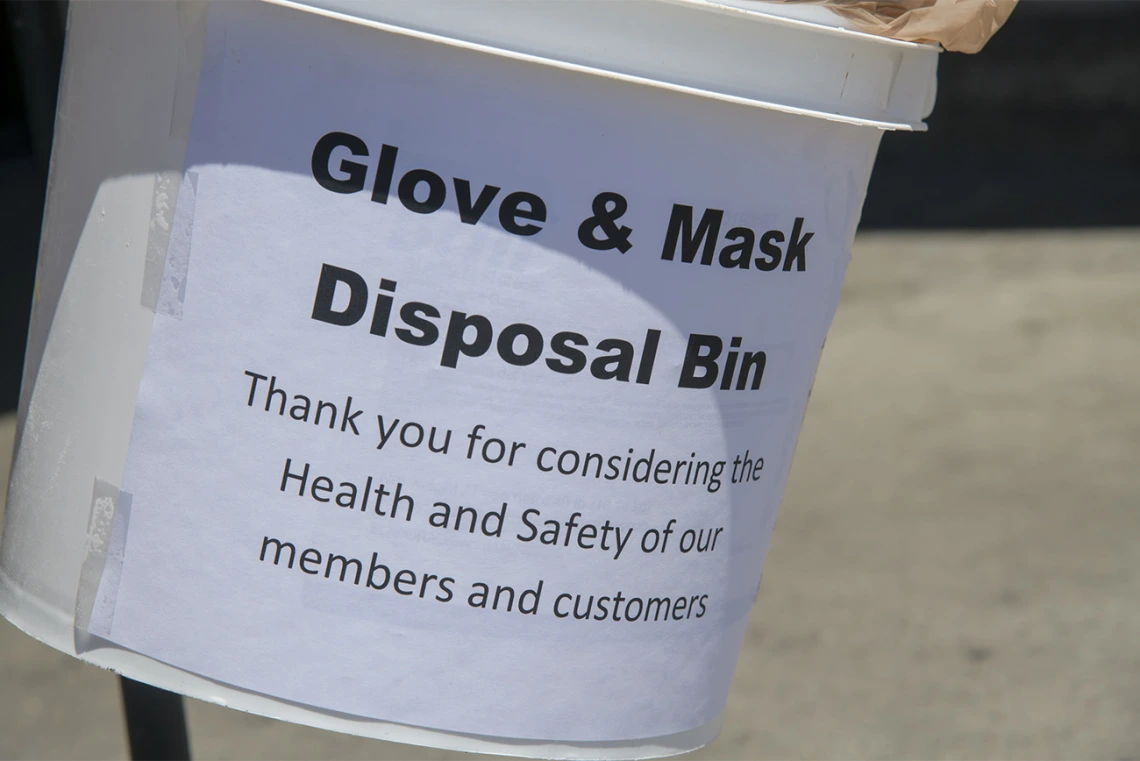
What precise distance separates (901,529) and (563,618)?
235cm

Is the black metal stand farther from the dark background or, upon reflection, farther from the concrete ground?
the dark background

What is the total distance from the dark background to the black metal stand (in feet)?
13.5

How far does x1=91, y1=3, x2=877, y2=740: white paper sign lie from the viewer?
78 cm

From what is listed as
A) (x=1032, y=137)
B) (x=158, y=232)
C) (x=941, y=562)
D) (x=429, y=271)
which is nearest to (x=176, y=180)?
(x=158, y=232)

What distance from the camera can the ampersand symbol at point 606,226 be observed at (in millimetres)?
804

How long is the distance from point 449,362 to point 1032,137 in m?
5.32

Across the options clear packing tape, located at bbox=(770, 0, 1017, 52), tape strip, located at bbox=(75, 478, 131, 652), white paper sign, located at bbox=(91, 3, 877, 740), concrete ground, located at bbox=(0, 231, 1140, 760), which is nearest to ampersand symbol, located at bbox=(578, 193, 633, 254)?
white paper sign, located at bbox=(91, 3, 877, 740)

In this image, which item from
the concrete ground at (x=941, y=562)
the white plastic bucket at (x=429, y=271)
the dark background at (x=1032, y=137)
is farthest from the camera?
the dark background at (x=1032, y=137)

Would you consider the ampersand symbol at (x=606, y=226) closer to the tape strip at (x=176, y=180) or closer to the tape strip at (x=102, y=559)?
the tape strip at (x=176, y=180)

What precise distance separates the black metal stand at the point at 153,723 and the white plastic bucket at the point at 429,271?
0.25m

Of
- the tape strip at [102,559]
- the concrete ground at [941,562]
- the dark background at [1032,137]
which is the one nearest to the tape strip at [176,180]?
the tape strip at [102,559]

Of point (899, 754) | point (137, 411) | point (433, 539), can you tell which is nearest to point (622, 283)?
point (433, 539)

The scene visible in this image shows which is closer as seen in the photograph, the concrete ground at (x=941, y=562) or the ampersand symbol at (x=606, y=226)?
the ampersand symbol at (x=606, y=226)

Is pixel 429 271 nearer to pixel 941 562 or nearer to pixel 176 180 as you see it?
pixel 176 180
